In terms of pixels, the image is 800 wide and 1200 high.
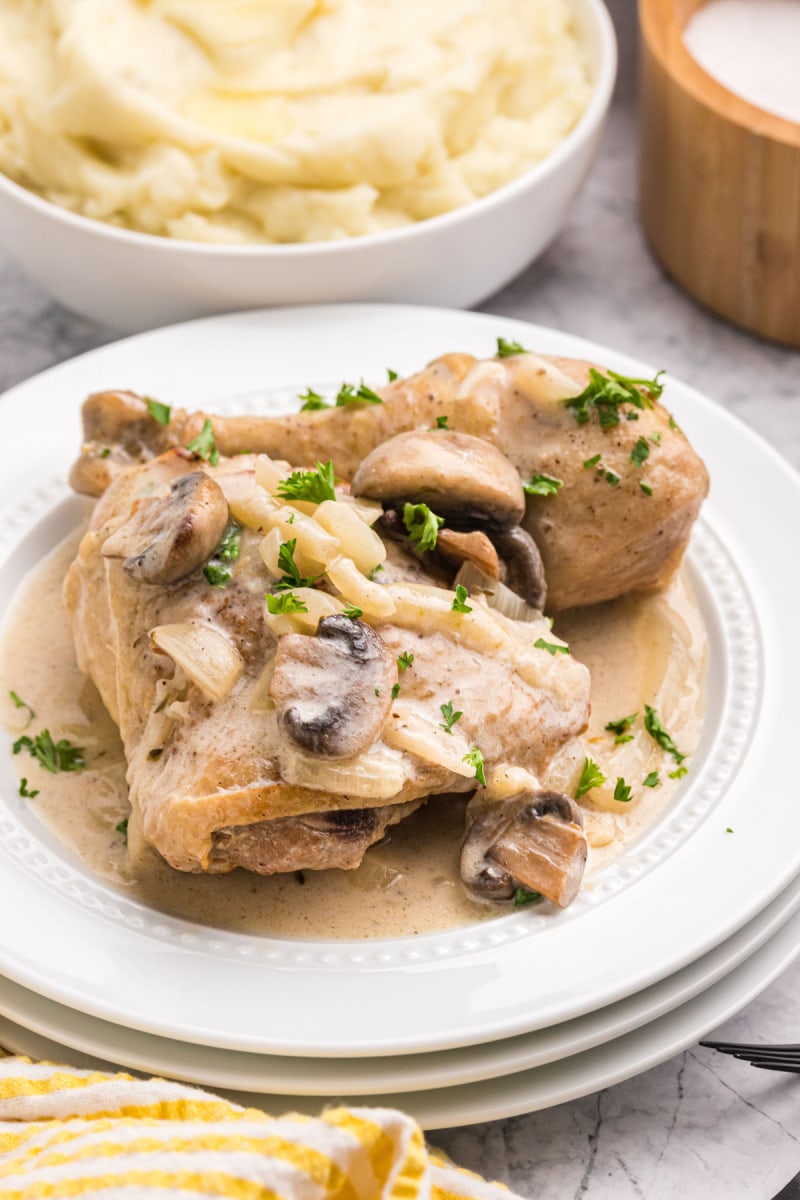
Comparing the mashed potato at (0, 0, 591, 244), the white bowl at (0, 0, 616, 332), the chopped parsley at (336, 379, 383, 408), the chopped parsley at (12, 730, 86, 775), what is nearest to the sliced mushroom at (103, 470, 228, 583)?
the chopped parsley at (12, 730, 86, 775)

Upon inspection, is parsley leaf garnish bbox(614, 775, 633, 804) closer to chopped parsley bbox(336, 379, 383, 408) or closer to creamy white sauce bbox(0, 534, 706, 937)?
creamy white sauce bbox(0, 534, 706, 937)

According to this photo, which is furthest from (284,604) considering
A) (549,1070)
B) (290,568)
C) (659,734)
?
(549,1070)

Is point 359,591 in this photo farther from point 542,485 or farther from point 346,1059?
point 346,1059

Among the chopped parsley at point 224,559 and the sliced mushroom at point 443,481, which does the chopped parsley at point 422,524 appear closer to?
the sliced mushroom at point 443,481

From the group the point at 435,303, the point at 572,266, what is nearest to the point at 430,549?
the point at 435,303

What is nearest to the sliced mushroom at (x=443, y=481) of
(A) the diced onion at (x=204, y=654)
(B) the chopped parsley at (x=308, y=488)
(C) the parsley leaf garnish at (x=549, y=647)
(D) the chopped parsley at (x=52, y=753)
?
(B) the chopped parsley at (x=308, y=488)

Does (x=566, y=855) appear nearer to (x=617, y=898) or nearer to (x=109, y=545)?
(x=617, y=898)

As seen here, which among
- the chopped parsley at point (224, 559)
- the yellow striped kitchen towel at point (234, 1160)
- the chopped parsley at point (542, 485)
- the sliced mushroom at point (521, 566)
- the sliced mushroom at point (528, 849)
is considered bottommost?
the sliced mushroom at point (528, 849)
